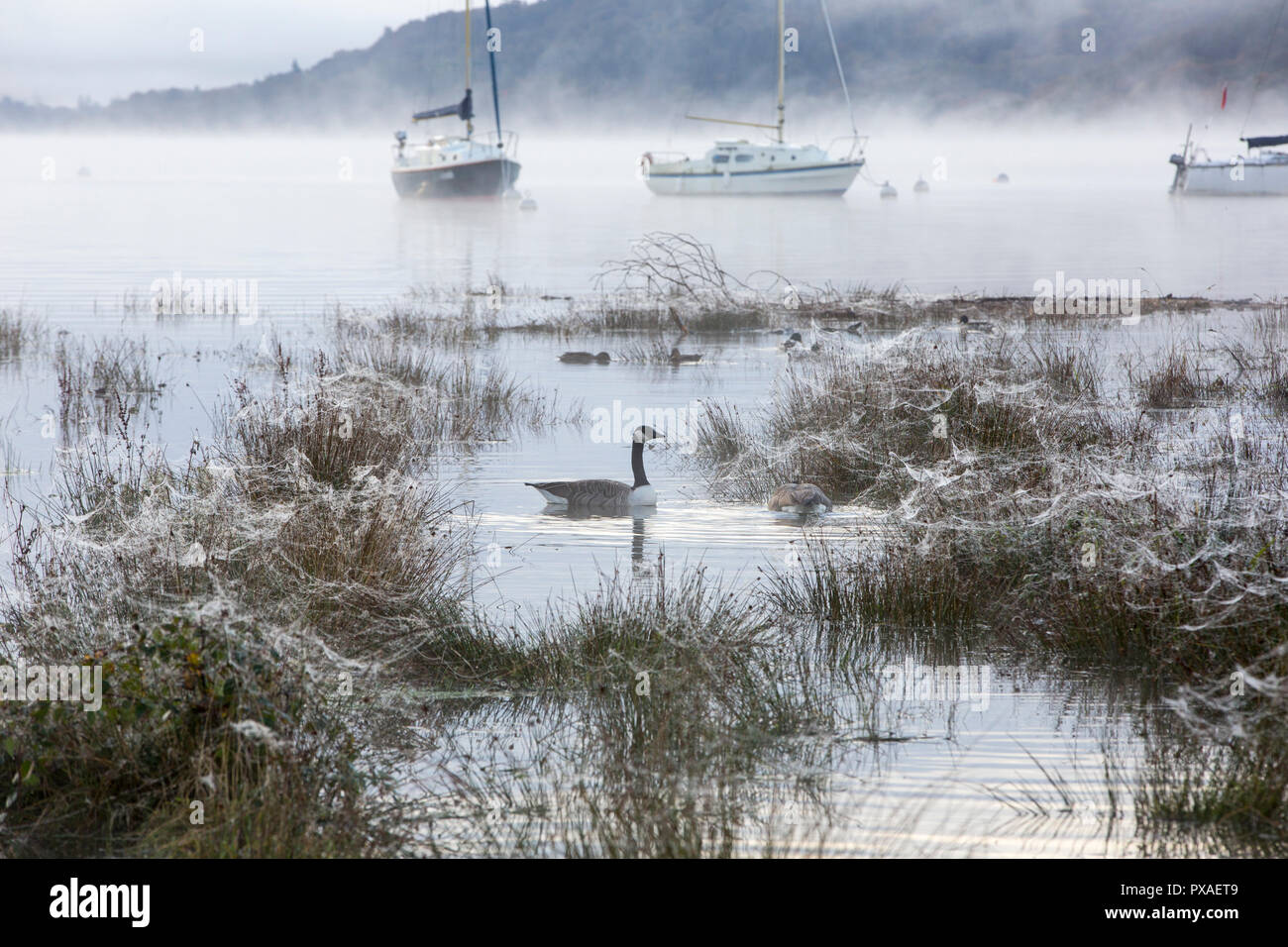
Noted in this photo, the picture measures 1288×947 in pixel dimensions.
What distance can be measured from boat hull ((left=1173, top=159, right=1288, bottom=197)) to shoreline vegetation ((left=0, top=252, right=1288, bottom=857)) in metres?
98.6

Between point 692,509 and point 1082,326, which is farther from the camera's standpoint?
point 1082,326

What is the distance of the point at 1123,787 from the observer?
202 inches

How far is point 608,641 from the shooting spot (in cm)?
656

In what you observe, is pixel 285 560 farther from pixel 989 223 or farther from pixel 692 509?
pixel 989 223

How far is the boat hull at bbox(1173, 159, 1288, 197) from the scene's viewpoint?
10119 centimetres

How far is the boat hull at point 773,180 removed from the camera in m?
110

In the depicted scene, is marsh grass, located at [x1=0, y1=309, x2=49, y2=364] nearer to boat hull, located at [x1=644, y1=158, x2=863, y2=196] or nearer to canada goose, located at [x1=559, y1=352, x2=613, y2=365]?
canada goose, located at [x1=559, y1=352, x2=613, y2=365]

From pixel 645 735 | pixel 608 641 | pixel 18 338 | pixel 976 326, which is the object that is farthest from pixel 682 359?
pixel 645 735

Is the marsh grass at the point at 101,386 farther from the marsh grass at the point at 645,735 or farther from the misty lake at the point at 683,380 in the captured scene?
the marsh grass at the point at 645,735

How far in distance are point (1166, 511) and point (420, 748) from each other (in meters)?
4.22

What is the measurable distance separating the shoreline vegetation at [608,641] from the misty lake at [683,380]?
0.59ft

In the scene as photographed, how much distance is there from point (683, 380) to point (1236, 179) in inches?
3867
